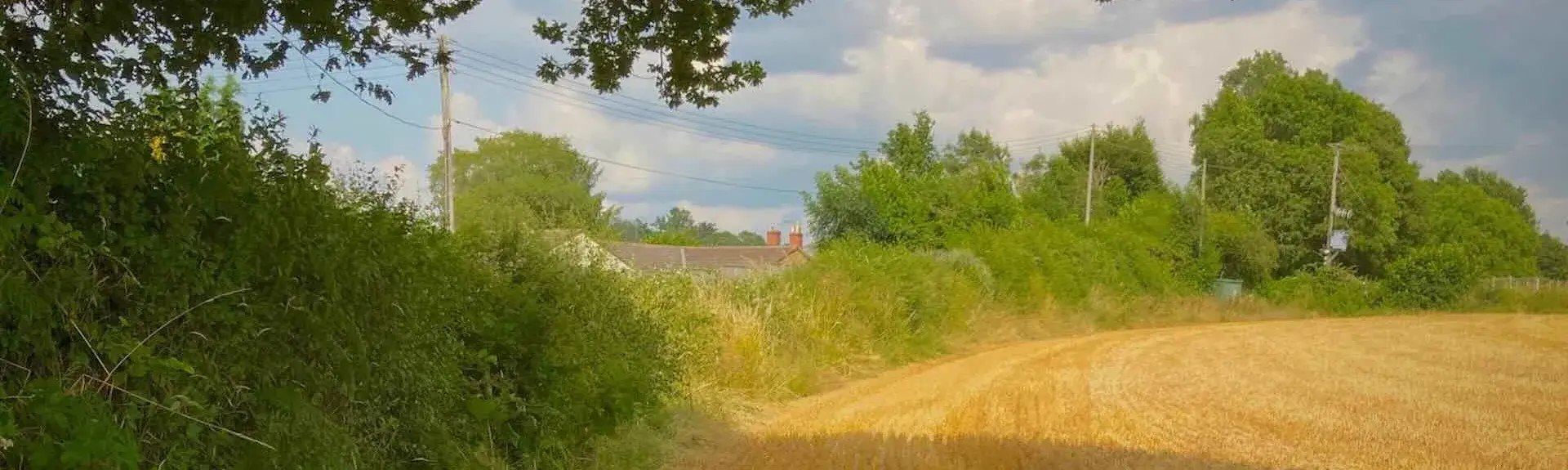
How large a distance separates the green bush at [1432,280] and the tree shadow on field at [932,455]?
148 feet

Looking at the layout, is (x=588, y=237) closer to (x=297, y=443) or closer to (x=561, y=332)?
(x=561, y=332)

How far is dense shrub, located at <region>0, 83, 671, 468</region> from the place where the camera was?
3.68 m

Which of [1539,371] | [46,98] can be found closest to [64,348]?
[46,98]

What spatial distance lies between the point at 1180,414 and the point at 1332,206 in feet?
161

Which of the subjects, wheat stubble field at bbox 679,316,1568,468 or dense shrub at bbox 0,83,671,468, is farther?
wheat stubble field at bbox 679,316,1568,468

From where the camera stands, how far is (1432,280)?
4878 centimetres

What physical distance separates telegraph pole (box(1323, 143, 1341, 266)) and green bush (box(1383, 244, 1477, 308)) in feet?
19.2

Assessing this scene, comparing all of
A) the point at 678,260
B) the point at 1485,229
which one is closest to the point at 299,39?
the point at 678,260

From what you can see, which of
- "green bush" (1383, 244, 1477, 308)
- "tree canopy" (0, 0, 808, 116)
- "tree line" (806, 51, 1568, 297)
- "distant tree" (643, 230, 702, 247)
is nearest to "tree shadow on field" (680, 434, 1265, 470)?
"tree canopy" (0, 0, 808, 116)

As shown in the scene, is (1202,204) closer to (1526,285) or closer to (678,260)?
(1526,285)

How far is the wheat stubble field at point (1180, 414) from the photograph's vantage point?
31.1 ft

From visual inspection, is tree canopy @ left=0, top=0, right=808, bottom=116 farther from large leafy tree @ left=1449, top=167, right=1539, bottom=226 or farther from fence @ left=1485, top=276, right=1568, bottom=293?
large leafy tree @ left=1449, top=167, right=1539, bottom=226

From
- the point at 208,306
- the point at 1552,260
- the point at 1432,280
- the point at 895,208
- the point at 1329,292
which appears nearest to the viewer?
the point at 208,306

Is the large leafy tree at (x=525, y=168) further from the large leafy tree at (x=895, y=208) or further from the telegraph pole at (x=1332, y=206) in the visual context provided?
the telegraph pole at (x=1332, y=206)
